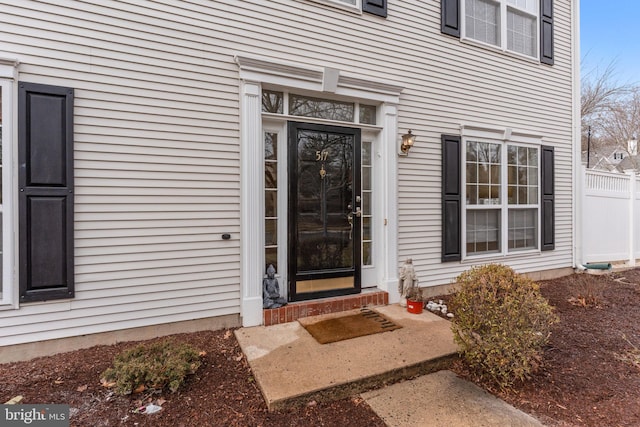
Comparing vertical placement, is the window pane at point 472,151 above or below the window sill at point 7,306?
above

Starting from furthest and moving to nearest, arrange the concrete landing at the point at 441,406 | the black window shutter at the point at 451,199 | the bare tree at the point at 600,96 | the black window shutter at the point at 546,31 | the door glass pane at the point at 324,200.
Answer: the bare tree at the point at 600,96, the black window shutter at the point at 546,31, the black window shutter at the point at 451,199, the door glass pane at the point at 324,200, the concrete landing at the point at 441,406

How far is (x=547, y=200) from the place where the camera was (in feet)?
17.5

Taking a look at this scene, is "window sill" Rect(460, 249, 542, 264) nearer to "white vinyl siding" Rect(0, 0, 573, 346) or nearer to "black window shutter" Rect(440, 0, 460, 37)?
"white vinyl siding" Rect(0, 0, 573, 346)

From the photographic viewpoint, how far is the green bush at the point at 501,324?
Answer: 2.19 meters

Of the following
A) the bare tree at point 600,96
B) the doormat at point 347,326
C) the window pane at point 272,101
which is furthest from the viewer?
the bare tree at point 600,96

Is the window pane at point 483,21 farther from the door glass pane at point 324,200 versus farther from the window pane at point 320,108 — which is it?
the door glass pane at point 324,200

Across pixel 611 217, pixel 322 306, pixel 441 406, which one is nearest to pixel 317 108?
pixel 322 306

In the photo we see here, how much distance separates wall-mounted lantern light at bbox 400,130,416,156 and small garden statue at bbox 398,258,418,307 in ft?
4.63

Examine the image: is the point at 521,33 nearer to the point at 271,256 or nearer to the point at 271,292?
the point at 271,256

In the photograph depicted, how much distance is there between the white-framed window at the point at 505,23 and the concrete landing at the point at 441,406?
4678 millimetres

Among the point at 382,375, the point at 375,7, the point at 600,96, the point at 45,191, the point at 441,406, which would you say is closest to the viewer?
the point at 441,406

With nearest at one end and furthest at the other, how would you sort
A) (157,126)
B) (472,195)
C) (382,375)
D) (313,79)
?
(382,375)
(157,126)
(313,79)
(472,195)

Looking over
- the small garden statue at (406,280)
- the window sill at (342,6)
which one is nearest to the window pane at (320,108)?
the window sill at (342,6)

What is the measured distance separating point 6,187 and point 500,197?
19.2 feet
